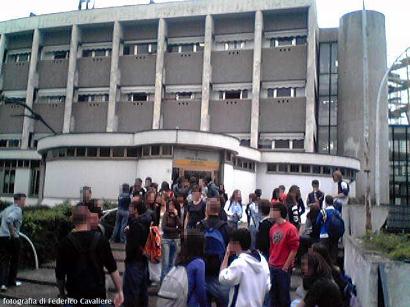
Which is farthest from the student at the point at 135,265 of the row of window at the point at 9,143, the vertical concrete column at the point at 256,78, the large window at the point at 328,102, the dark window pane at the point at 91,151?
the row of window at the point at 9,143

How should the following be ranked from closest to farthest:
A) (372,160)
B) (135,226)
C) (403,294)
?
1. (403,294)
2. (135,226)
3. (372,160)

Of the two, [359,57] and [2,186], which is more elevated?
[359,57]

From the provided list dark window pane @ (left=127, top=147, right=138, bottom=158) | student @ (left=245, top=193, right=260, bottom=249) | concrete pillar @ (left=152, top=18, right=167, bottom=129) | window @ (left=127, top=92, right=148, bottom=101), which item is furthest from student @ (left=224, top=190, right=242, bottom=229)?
window @ (left=127, top=92, right=148, bottom=101)

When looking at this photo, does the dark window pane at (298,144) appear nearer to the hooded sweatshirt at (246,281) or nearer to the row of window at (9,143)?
the row of window at (9,143)

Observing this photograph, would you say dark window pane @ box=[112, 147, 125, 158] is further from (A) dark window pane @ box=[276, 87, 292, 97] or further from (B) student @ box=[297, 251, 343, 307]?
(B) student @ box=[297, 251, 343, 307]

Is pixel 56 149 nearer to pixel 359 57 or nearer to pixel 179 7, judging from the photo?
pixel 179 7

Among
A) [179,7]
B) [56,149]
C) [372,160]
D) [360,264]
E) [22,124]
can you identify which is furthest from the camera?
[22,124]

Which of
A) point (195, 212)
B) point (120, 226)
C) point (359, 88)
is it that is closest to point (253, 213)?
point (195, 212)

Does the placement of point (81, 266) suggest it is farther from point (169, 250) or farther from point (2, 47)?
point (2, 47)

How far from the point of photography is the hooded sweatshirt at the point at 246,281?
4.04 m

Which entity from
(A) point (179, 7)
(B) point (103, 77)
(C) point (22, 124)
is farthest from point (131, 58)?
(C) point (22, 124)

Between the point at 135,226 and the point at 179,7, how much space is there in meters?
29.7

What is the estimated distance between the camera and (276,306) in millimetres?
5520

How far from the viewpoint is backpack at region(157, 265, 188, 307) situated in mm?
3914
